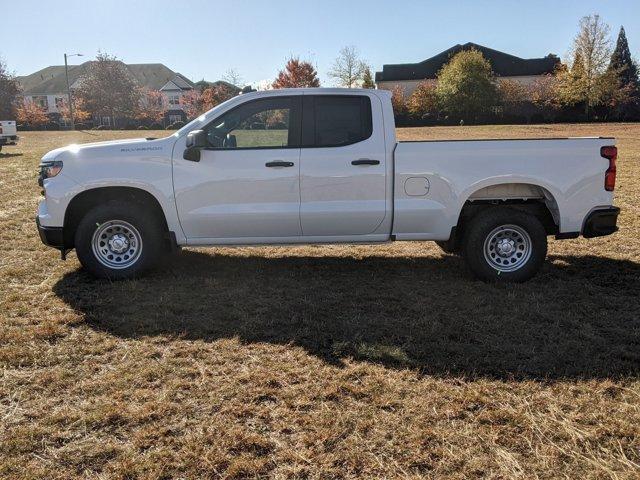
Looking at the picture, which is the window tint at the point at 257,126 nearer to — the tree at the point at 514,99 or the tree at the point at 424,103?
the tree at the point at 514,99

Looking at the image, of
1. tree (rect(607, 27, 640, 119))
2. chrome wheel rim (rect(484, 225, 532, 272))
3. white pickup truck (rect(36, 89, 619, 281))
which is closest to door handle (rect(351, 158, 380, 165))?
white pickup truck (rect(36, 89, 619, 281))

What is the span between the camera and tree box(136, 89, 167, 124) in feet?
227

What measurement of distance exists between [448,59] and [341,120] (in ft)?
249

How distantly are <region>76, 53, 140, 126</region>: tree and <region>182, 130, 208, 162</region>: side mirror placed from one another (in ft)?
221

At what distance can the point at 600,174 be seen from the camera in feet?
18.6

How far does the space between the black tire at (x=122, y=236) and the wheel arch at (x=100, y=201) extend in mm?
118

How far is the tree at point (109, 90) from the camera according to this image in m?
66.7

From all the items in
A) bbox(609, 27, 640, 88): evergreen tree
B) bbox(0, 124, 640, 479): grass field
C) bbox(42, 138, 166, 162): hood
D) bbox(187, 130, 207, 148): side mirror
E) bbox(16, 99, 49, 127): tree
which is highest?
bbox(609, 27, 640, 88): evergreen tree

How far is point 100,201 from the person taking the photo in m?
5.95

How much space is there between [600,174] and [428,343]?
285 centimetres

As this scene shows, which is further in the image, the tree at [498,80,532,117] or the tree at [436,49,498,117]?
the tree at [498,80,532,117]

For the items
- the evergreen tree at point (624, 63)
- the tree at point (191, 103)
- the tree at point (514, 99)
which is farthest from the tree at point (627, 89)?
the tree at point (191, 103)

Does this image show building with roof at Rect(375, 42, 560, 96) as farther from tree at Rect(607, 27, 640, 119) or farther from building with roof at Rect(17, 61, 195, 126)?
building with roof at Rect(17, 61, 195, 126)

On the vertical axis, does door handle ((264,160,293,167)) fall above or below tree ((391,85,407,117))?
below
